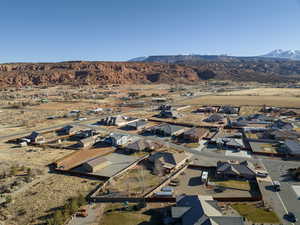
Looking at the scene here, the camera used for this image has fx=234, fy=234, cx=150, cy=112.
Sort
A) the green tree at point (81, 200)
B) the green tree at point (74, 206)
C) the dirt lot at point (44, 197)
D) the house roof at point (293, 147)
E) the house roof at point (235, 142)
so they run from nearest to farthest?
the dirt lot at point (44, 197)
the green tree at point (74, 206)
the green tree at point (81, 200)
the house roof at point (293, 147)
the house roof at point (235, 142)

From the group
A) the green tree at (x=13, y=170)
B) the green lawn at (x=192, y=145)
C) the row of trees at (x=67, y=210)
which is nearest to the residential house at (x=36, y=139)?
the green tree at (x=13, y=170)

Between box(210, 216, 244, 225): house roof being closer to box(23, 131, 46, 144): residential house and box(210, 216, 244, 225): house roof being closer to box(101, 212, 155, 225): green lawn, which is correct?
box(101, 212, 155, 225): green lawn

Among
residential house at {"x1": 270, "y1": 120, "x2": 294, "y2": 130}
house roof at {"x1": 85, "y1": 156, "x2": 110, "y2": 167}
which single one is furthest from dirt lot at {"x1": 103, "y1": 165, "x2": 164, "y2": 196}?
residential house at {"x1": 270, "y1": 120, "x2": 294, "y2": 130}

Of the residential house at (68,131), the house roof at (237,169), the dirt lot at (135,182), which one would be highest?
the residential house at (68,131)

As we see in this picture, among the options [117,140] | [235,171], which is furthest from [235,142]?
[117,140]

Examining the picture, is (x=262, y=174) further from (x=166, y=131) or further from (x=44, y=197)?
(x=44, y=197)

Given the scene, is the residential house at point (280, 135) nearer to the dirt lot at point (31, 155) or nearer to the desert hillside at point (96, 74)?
the dirt lot at point (31, 155)

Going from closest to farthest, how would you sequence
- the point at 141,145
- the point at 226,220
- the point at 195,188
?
the point at 226,220 < the point at 195,188 < the point at 141,145
